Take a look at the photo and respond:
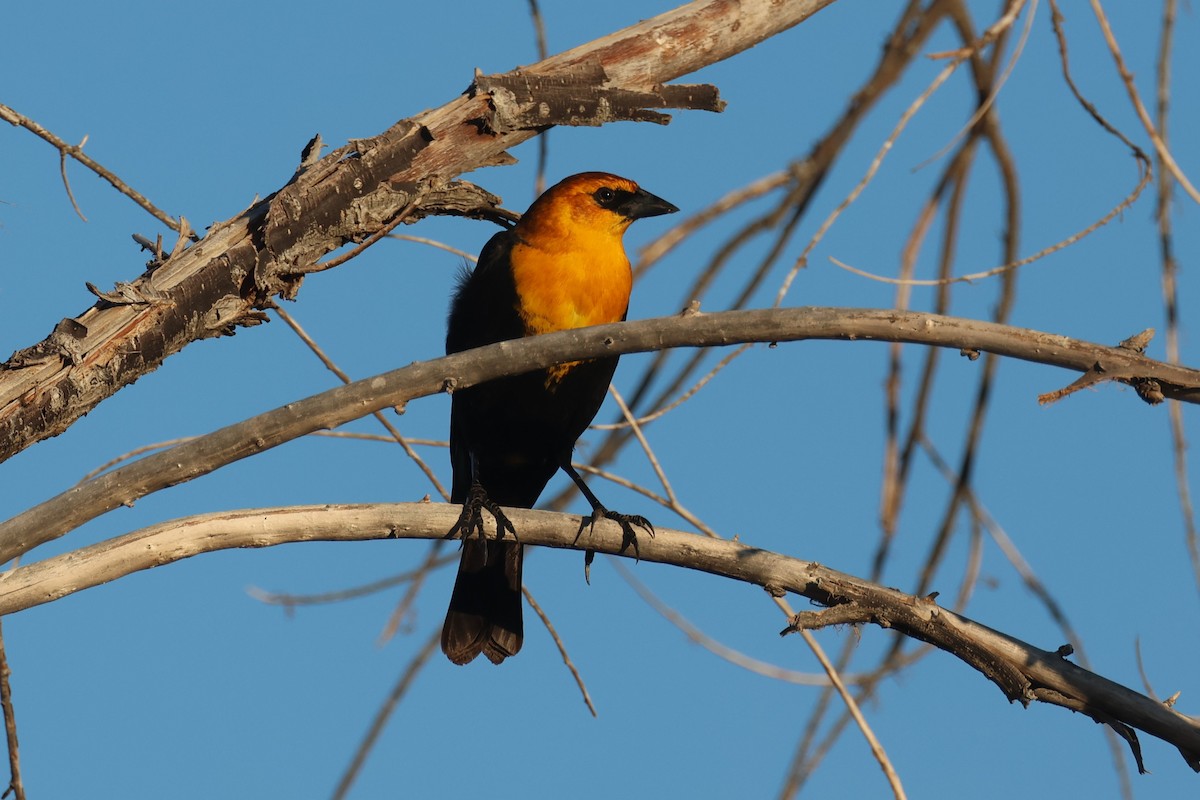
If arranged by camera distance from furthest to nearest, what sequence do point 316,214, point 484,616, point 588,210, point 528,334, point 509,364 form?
1. point 588,210
2. point 484,616
3. point 528,334
4. point 316,214
5. point 509,364

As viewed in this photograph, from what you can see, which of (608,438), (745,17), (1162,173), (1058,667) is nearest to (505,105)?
(745,17)

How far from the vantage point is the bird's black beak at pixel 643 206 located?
384 centimetres

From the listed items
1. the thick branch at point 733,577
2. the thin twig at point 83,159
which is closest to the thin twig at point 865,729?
the thick branch at point 733,577

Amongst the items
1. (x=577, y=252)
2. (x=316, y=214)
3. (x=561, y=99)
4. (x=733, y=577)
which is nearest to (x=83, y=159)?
(x=316, y=214)

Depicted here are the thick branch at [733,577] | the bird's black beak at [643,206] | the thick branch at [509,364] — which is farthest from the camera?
the bird's black beak at [643,206]

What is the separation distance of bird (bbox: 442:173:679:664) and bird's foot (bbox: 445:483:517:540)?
15mm

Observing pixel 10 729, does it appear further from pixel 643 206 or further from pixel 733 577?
pixel 643 206

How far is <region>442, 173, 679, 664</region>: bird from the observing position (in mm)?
3549

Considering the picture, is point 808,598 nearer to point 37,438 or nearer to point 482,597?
point 482,597

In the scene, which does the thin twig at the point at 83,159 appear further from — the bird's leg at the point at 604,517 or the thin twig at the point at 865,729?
the thin twig at the point at 865,729

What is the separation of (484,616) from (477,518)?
60 cm

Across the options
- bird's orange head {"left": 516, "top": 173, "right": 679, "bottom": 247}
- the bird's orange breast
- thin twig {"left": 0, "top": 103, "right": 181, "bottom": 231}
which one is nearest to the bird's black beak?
bird's orange head {"left": 516, "top": 173, "right": 679, "bottom": 247}

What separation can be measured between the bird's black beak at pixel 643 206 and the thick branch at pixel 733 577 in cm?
151

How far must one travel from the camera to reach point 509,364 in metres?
2.36
